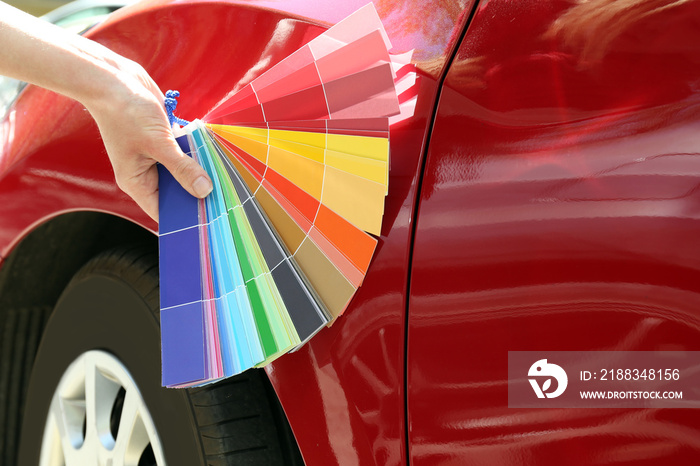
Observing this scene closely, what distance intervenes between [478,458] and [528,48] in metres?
0.54

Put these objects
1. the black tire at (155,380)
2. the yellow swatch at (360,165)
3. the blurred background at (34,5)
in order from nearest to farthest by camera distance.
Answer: the yellow swatch at (360,165) < the black tire at (155,380) < the blurred background at (34,5)

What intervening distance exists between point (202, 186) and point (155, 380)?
1.60ft

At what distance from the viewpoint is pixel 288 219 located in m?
1.10

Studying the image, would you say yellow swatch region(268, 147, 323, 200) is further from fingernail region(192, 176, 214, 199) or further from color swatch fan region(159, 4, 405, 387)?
fingernail region(192, 176, 214, 199)

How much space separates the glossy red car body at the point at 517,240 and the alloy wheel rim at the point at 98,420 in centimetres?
45

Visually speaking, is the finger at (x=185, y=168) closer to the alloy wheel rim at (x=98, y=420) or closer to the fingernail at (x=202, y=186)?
the fingernail at (x=202, y=186)

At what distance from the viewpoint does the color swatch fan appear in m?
1.06

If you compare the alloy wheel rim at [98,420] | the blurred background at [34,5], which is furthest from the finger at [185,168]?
the blurred background at [34,5]

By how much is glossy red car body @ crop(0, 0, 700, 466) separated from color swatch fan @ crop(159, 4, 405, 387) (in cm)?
4

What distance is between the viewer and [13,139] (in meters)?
1.82

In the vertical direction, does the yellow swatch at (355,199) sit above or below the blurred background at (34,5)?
below

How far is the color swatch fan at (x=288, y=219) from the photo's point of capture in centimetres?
106

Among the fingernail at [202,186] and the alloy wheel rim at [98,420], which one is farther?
the alloy wheel rim at [98,420]

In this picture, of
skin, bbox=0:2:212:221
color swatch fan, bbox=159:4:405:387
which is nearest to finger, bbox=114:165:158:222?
skin, bbox=0:2:212:221
